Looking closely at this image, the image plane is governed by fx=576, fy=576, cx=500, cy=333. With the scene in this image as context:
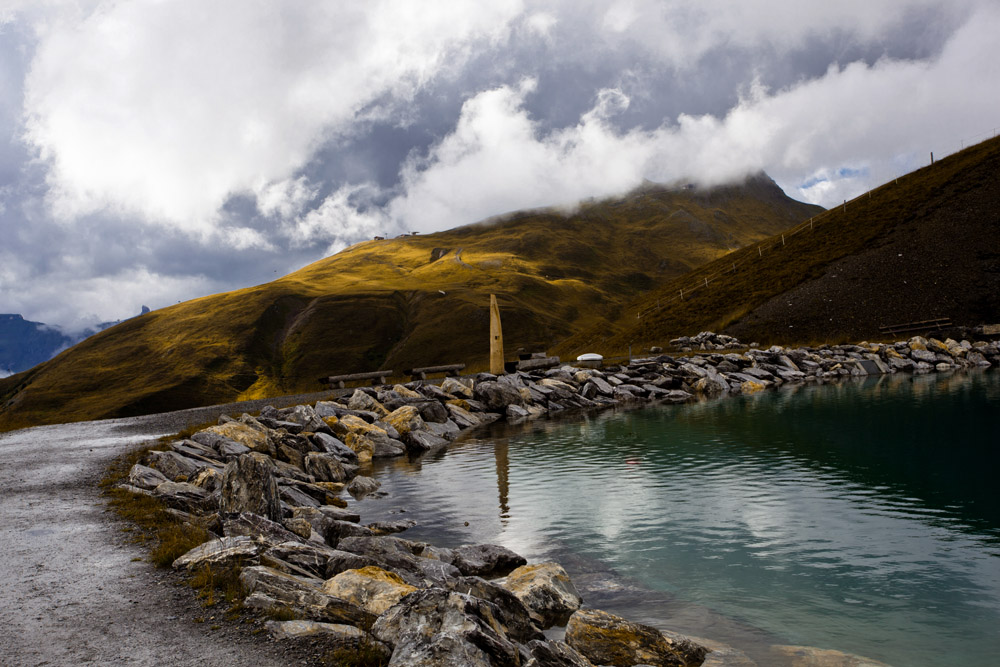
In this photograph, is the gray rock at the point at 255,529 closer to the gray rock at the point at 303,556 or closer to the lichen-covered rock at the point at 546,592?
the gray rock at the point at 303,556

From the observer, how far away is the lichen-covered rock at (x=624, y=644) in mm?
10844

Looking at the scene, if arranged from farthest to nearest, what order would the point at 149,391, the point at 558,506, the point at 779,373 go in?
1. the point at 149,391
2. the point at 779,373
3. the point at 558,506

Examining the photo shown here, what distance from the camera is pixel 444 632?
821 centimetres

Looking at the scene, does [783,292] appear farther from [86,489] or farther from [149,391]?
[149,391]

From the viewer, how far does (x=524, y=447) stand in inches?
1464

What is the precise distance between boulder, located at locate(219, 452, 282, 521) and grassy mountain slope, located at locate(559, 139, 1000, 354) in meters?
94.1

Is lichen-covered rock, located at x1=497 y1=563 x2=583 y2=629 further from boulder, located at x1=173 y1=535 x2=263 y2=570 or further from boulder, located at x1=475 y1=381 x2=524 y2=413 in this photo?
boulder, located at x1=475 y1=381 x2=524 y2=413

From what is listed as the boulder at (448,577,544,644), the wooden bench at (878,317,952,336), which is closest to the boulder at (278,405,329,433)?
the boulder at (448,577,544,644)

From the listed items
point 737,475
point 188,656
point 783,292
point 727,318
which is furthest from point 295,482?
point 783,292

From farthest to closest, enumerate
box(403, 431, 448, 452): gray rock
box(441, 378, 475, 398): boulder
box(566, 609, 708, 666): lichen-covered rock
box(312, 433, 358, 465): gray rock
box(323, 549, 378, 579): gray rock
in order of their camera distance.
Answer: box(441, 378, 475, 398): boulder → box(403, 431, 448, 452): gray rock → box(312, 433, 358, 465): gray rock → box(323, 549, 378, 579): gray rock → box(566, 609, 708, 666): lichen-covered rock

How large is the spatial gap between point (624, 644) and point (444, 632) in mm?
4544

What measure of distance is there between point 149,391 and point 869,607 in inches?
8201

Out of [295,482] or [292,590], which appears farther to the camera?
[295,482]

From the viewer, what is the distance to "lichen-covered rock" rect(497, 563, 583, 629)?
1336cm
